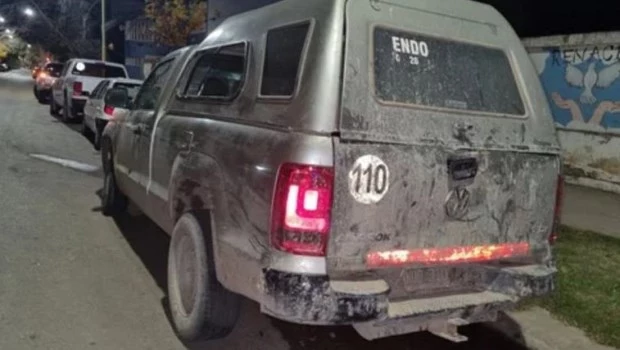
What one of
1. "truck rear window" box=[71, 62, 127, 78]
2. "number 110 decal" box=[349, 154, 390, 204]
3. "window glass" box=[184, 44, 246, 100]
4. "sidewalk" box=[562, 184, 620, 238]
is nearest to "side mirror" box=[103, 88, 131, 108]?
"window glass" box=[184, 44, 246, 100]

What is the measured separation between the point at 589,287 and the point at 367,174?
10.4ft

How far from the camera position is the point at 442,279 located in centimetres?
329

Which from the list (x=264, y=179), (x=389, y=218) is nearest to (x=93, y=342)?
(x=264, y=179)

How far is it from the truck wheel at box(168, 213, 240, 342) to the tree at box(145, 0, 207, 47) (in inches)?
879

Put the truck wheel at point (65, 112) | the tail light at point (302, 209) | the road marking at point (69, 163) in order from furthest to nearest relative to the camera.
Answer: the truck wheel at point (65, 112) → the road marking at point (69, 163) → the tail light at point (302, 209)

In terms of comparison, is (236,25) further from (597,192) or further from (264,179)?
(597,192)

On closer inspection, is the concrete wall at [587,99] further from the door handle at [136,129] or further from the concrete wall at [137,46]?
the concrete wall at [137,46]

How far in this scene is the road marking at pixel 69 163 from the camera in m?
10.0

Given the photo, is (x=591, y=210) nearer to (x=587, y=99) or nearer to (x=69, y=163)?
(x=587, y=99)

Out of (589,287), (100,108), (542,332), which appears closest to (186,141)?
(542,332)

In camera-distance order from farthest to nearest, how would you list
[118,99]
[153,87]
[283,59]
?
[118,99] → [153,87] → [283,59]

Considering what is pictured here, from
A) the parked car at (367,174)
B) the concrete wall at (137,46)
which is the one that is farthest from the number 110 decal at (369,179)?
the concrete wall at (137,46)

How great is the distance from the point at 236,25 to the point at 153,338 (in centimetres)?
216

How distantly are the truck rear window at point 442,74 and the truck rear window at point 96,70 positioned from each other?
15714 millimetres
